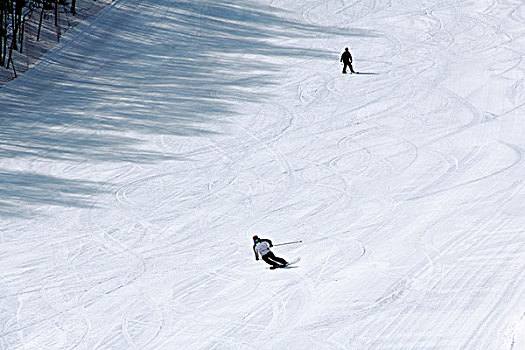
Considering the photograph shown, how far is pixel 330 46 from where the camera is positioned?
98.5ft

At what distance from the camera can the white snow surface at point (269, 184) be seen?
39.5 ft

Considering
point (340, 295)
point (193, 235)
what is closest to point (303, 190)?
point (193, 235)

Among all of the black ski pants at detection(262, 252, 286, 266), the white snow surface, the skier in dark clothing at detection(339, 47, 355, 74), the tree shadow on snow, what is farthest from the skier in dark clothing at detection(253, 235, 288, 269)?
the skier in dark clothing at detection(339, 47, 355, 74)

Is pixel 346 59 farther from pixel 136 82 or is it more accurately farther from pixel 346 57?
pixel 136 82

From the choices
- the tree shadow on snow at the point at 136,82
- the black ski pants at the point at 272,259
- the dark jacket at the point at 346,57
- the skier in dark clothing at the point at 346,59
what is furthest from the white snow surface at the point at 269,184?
the dark jacket at the point at 346,57

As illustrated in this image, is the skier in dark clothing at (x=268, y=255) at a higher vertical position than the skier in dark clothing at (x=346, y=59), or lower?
lower

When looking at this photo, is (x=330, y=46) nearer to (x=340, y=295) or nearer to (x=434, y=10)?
(x=434, y=10)

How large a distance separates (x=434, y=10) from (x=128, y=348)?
25.7 m

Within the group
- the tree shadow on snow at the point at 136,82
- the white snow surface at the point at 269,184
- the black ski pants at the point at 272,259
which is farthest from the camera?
the tree shadow on snow at the point at 136,82

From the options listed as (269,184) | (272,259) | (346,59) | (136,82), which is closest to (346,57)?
(346,59)

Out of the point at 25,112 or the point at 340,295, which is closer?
the point at 340,295

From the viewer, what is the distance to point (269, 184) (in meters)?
18.3

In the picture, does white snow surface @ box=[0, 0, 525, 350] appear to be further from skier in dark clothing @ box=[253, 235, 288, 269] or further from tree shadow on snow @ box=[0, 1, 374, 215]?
A: skier in dark clothing @ box=[253, 235, 288, 269]

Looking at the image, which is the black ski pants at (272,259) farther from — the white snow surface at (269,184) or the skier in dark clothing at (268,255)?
the white snow surface at (269,184)
